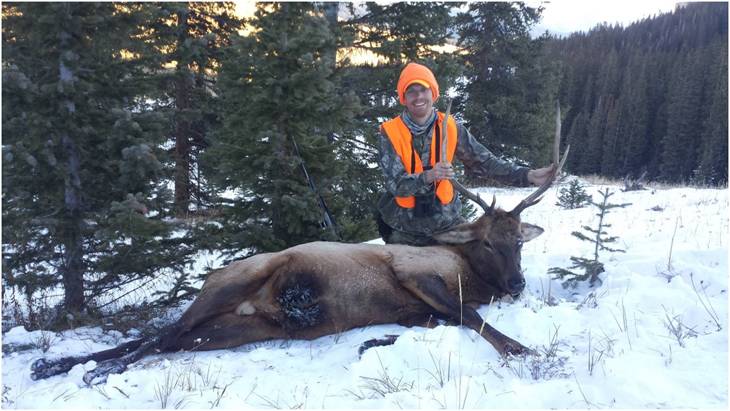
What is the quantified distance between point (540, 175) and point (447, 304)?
1.69 metres

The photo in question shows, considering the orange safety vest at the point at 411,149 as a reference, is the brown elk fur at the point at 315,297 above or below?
below

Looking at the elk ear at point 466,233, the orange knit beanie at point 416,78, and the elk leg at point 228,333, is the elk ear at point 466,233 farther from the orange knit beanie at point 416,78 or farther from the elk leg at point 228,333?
the elk leg at point 228,333

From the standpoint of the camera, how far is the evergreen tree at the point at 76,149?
14.6ft

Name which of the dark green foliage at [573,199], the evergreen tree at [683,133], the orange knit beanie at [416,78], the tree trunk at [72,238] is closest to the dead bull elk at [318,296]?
the tree trunk at [72,238]

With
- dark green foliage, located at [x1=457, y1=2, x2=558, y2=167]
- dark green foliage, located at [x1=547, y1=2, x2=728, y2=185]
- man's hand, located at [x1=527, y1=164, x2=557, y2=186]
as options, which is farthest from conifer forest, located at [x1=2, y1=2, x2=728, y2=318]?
dark green foliage, located at [x1=547, y1=2, x2=728, y2=185]

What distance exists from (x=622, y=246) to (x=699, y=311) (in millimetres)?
2532

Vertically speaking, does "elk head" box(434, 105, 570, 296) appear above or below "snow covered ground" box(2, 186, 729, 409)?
above

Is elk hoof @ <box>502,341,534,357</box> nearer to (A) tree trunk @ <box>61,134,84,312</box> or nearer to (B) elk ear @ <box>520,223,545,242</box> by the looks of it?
(B) elk ear @ <box>520,223,545,242</box>

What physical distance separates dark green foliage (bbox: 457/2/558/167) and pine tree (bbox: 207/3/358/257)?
1640 centimetres

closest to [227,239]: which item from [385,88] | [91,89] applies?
[91,89]

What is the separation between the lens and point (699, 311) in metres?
3.88

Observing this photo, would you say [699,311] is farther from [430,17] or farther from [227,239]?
[430,17]

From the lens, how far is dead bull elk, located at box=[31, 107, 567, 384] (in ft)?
13.9

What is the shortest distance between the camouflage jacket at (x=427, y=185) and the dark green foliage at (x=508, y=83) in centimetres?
1609
